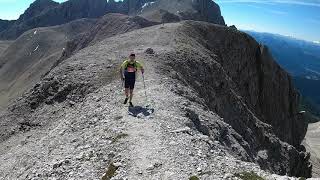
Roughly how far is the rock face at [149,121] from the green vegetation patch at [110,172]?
35 cm

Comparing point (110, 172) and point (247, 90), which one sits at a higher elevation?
point (110, 172)

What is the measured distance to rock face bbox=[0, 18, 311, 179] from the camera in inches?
1015

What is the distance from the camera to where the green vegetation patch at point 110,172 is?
2421 centimetres

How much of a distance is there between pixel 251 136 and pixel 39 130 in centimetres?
2482

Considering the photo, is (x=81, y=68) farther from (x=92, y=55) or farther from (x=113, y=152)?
(x=113, y=152)

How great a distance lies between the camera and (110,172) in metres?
24.6

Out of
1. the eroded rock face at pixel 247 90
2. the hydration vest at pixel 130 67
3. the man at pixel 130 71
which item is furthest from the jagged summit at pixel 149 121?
the hydration vest at pixel 130 67

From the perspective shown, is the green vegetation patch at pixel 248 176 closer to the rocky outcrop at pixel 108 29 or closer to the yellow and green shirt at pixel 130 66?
the yellow and green shirt at pixel 130 66

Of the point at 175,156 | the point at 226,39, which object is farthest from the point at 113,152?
the point at 226,39

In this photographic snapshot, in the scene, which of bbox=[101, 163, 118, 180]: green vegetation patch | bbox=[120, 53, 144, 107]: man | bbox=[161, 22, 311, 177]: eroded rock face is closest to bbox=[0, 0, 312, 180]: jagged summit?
bbox=[101, 163, 118, 180]: green vegetation patch

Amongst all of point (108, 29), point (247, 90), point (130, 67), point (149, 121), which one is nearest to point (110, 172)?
point (149, 121)

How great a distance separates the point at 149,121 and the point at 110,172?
7197 millimetres

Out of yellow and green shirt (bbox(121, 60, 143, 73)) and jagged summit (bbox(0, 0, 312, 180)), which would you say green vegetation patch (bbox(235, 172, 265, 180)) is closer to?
jagged summit (bbox(0, 0, 312, 180))

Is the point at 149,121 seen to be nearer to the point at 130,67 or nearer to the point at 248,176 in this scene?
the point at 130,67
